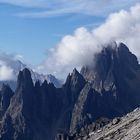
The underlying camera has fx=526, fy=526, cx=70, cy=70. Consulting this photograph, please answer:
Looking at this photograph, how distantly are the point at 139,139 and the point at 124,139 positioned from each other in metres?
14.6

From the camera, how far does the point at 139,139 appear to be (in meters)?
179

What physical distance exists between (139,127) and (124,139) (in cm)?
854

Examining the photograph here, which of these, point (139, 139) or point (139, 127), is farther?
point (139, 127)

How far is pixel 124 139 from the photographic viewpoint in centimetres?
19338

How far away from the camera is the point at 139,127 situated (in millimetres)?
197875

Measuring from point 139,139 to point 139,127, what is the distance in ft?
61.6

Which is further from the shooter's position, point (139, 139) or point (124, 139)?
point (124, 139)
